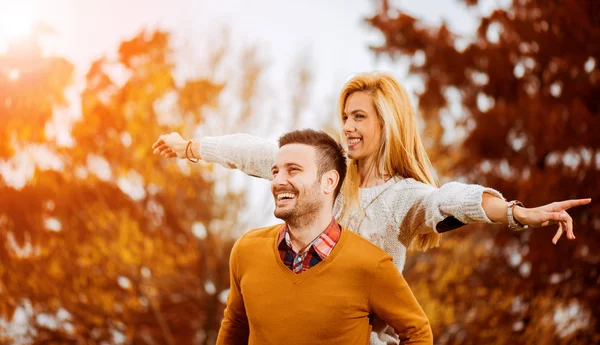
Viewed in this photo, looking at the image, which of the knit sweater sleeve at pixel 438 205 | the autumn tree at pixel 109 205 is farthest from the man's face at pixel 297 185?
the autumn tree at pixel 109 205

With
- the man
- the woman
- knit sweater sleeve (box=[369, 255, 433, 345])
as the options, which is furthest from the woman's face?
knit sweater sleeve (box=[369, 255, 433, 345])

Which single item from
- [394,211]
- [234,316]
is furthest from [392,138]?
[234,316]

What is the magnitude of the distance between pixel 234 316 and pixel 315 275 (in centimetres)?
37

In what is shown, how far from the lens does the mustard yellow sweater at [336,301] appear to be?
1952mm


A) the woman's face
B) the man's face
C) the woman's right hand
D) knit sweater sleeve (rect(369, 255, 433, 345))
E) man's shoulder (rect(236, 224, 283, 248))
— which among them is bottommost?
A: knit sweater sleeve (rect(369, 255, 433, 345))

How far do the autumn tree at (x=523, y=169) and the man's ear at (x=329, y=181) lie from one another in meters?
7.04

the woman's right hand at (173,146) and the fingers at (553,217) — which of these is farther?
the woman's right hand at (173,146)

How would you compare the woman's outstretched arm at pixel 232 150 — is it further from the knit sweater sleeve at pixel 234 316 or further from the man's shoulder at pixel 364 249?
the man's shoulder at pixel 364 249

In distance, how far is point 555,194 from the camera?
28.8ft

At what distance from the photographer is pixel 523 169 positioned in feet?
30.3

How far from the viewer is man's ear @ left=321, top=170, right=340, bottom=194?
2066mm

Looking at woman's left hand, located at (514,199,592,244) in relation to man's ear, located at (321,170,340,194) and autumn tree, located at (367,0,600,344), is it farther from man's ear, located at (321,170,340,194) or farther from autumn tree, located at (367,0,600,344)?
autumn tree, located at (367,0,600,344)

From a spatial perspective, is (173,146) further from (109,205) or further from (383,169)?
(109,205)

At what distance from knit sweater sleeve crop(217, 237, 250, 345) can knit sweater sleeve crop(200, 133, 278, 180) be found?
0.41m
